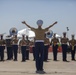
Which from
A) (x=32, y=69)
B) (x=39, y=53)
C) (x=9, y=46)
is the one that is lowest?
(x=32, y=69)

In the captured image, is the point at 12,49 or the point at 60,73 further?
the point at 12,49

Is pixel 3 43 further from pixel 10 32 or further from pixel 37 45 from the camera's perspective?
pixel 37 45

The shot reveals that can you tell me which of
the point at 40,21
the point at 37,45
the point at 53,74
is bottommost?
the point at 53,74

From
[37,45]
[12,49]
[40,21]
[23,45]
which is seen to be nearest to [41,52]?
[37,45]

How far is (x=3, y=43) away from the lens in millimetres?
19438

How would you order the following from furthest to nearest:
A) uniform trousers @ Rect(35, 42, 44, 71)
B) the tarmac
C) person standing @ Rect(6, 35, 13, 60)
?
person standing @ Rect(6, 35, 13, 60) → uniform trousers @ Rect(35, 42, 44, 71) → the tarmac

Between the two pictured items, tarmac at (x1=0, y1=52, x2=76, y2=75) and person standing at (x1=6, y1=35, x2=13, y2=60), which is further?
person standing at (x1=6, y1=35, x2=13, y2=60)

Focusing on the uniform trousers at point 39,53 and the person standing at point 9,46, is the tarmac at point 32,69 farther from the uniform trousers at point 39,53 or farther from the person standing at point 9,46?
the person standing at point 9,46

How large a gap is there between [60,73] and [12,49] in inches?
345

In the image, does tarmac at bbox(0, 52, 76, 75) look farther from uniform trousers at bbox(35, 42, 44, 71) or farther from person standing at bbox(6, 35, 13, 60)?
person standing at bbox(6, 35, 13, 60)

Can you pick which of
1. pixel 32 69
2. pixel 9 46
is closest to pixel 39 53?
pixel 32 69

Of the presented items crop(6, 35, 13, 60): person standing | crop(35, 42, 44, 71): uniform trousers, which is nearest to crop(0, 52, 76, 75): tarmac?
crop(35, 42, 44, 71): uniform trousers

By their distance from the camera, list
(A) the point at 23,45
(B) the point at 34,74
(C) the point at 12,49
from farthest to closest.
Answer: (C) the point at 12,49, (A) the point at 23,45, (B) the point at 34,74

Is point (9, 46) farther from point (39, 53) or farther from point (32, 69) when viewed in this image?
point (39, 53)
